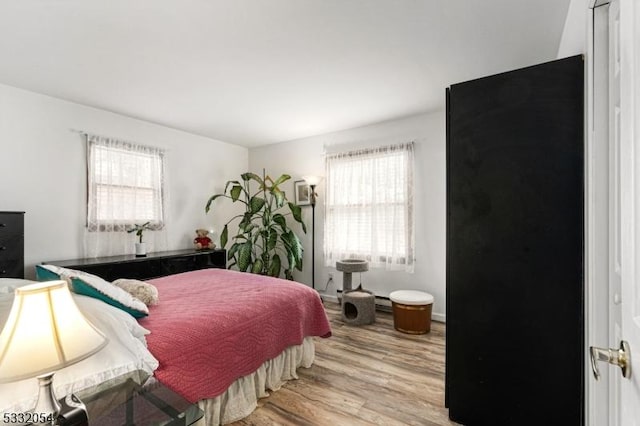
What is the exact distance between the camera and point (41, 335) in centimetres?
81

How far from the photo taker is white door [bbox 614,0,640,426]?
0.56 meters

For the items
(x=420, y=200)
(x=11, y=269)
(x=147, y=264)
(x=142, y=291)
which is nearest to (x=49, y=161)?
(x=11, y=269)

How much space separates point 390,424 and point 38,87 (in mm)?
4078

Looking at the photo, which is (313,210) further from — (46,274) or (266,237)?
(46,274)

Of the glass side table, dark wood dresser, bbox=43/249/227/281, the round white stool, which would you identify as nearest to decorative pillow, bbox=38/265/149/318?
the glass side table

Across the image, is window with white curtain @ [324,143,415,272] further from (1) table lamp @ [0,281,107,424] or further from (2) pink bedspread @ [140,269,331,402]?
(1) table lamp @ [0,281,107,424]

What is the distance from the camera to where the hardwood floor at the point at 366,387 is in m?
1.79

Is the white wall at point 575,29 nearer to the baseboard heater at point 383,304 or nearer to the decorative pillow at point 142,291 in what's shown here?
the decorative pillow at point 142,291

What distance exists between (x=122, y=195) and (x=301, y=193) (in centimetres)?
233

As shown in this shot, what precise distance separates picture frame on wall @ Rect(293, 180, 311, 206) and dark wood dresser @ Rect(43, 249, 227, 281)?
136 cm

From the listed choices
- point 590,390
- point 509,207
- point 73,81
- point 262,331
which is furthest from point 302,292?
point 73,81

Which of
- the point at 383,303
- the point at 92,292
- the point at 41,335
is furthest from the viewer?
the point at 383,303

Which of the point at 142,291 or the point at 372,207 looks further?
the point at 372,207

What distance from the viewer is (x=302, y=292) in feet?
7.82
